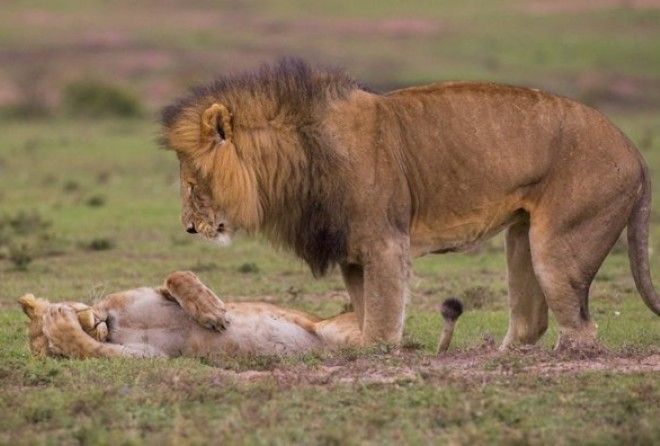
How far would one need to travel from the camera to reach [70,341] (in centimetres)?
718

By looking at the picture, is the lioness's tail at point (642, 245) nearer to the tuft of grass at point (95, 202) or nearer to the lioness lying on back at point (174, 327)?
the lioness lying on back at point (174, 327)

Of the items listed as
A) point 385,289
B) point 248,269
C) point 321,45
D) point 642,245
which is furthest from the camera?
point 321,45

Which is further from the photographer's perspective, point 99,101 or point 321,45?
point 321,45

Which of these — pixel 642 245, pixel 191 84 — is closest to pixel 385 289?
pixel 642 245

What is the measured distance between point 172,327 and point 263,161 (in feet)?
3.09

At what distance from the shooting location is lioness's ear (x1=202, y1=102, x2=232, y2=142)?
7.31 meters

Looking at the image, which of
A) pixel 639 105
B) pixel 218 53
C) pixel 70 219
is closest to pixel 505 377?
pixel 70 219

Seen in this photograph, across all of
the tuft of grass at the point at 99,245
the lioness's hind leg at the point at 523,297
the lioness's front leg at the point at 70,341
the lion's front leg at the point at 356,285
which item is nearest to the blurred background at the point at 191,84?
the tuft of grass at the point at 99,245

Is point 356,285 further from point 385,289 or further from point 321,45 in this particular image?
point 321,45

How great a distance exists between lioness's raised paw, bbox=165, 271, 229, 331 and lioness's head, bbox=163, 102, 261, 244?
0.25m

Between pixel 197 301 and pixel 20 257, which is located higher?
pixel 197 301

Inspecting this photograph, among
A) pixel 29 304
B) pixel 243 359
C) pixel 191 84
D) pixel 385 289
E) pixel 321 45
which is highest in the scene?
pixel 385 289

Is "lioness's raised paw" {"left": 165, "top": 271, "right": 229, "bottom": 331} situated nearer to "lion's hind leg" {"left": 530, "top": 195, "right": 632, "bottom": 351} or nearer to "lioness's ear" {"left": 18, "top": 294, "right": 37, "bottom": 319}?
"lioness's ear" {"left": 18, "top": 294, "right": 37, "bottom": 319}

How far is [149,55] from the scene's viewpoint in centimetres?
3981
